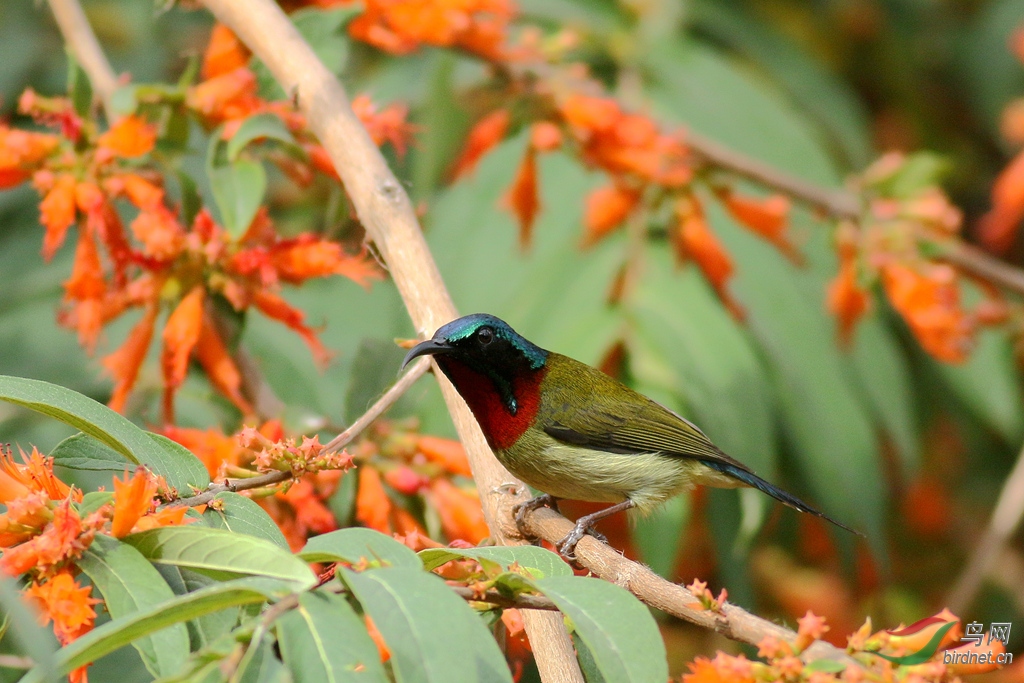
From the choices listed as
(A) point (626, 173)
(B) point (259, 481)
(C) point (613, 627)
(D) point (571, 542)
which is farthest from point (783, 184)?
(C) point (613, 627)

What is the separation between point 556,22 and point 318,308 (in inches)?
65.9

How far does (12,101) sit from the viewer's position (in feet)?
13.0

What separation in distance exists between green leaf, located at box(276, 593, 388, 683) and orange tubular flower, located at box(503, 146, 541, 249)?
2.11 meters

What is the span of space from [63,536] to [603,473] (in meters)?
1.40

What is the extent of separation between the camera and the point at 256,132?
2.02 meters

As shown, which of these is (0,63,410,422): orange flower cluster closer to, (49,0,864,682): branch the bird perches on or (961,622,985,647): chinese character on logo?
(49,0,864,682): branch the bird perches on

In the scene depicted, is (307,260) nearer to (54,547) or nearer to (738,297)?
(54,547)

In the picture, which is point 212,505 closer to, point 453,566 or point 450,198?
point 453,566

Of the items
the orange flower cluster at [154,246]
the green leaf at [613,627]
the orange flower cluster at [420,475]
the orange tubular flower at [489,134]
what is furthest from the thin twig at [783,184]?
the green leaf at [613,627]

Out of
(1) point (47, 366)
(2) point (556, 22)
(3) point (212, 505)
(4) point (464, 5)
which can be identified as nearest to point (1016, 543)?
(2) point (556, 22)

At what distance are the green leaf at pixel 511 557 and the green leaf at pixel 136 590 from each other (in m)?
0.31

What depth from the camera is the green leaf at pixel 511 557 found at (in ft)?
4.09

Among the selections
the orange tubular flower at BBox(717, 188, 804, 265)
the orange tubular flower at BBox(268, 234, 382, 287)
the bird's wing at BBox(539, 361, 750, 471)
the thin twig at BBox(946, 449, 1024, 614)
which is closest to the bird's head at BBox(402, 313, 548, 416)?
the bird's wing at BBox(539, 361, 750, 471)

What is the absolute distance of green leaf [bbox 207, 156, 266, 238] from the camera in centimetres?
204
